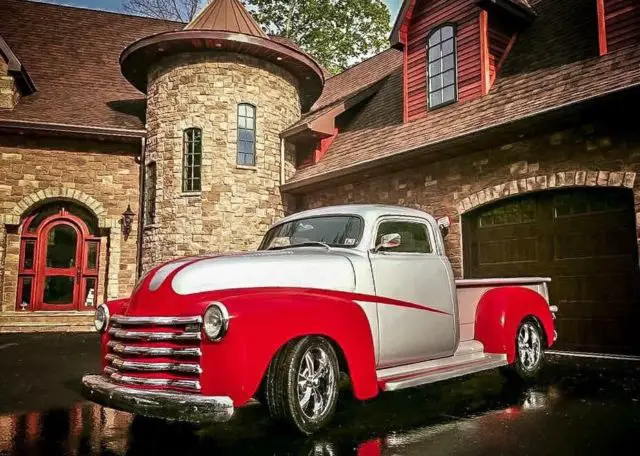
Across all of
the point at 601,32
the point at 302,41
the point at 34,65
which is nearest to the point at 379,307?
the point at 601,32

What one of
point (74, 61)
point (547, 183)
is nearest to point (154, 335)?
point (547, 183)

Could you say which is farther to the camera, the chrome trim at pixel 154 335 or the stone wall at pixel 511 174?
the stone wall at pixel 511 174

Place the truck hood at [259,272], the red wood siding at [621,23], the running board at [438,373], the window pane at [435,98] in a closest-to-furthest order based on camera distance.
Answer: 1. the truck hood at [259,272]
2. the running board at [438,373]
3. the red wood siding at [621,23]
4. the window pane at [435,98]

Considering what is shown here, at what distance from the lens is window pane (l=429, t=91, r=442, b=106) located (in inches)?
396

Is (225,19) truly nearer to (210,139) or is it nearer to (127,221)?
(210,139)

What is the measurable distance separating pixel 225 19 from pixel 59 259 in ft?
25.3

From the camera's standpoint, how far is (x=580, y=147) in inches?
288

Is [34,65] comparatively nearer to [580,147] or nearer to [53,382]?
[53,382]

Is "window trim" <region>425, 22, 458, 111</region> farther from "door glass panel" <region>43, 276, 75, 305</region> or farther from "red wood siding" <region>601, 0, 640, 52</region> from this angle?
"door glass panel" <region>43, 276, 75, 305</region>

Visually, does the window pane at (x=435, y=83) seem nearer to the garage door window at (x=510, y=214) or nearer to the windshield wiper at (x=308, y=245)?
the garage door window at (x=510, y=214)

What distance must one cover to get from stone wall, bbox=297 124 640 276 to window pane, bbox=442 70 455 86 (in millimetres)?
1821

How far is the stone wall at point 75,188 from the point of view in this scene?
1227 centimetres

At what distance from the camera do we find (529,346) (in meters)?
5.64

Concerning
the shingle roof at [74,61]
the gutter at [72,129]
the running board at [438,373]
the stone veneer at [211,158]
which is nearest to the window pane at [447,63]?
the stone veneer at [211,158]
